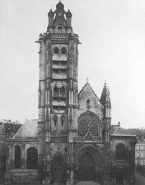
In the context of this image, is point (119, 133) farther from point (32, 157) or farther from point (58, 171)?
point (32, 157)

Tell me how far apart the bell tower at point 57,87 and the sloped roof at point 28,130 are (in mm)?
2337

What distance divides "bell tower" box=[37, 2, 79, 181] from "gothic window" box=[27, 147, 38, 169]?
1.04 meters

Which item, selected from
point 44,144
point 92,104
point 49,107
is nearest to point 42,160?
point 44,144

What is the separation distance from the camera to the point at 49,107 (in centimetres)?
3912

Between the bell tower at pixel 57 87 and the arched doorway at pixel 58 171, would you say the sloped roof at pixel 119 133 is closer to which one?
the bell tower at pixel 57 87

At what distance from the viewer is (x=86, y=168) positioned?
38969mm

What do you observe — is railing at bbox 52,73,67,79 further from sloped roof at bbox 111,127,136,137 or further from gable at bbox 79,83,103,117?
sloped roof at bbox 111,127,136,137

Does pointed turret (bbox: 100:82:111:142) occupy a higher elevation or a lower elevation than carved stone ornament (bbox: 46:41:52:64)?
lower

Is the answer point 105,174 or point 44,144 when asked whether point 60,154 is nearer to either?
point 44,144

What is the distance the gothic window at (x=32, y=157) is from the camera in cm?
3947

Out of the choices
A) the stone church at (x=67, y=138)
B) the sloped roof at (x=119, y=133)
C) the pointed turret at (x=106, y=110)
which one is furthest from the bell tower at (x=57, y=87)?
the sloped roof at (x=119, y=133)

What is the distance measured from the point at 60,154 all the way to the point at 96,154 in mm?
5427

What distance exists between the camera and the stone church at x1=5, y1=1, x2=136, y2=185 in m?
38.4

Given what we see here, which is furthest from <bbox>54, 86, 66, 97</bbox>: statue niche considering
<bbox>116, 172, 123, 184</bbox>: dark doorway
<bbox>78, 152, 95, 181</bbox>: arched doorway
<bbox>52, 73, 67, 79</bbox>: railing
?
<bbox>116, 172, 123, 184</bbox>: dark doorway
